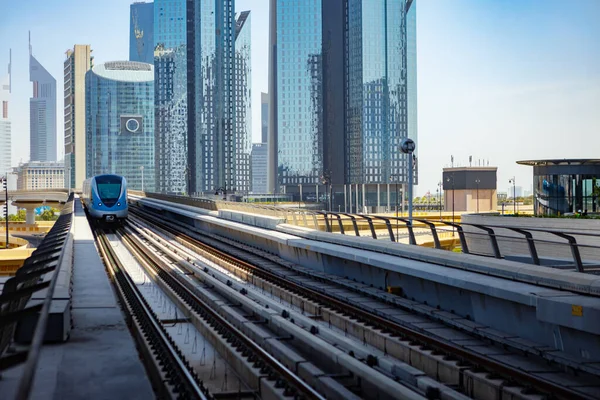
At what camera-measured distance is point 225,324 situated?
54.1ft

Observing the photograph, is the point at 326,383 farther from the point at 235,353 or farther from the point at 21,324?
the point at 21,324

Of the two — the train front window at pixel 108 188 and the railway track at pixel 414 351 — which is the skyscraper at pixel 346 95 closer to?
the train front window at pixel 108 188

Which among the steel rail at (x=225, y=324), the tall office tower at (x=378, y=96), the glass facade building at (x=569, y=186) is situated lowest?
the steel rail at (x=225, y=324)

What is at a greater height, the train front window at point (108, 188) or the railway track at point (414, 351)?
the train front window at point (108, 188)

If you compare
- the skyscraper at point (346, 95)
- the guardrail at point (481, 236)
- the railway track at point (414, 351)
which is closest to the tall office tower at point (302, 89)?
the skyscraper at point (346, 95)

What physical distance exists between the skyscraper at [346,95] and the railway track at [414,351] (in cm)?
12022

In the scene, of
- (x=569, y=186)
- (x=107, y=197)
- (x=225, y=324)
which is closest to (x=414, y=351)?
(x=225, y=324)

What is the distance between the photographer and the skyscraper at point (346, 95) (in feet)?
496

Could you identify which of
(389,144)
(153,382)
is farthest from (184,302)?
(389,144)

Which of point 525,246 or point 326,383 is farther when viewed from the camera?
point 525,246

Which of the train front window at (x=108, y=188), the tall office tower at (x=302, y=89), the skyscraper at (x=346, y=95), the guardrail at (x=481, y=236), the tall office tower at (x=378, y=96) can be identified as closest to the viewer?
the guardrail at (x=481, y=236)

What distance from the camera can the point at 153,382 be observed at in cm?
1221

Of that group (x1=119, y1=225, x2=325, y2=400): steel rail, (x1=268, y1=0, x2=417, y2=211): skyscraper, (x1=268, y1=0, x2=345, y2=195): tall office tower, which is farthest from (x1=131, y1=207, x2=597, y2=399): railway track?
(x1=268, y1=0, x2=345, y2=195): tall office tower

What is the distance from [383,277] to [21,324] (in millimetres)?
11525
